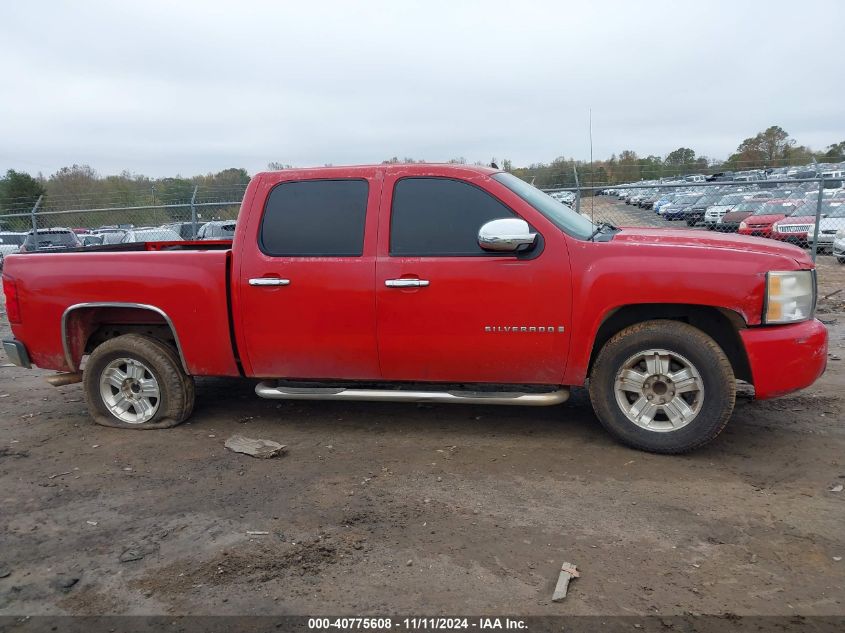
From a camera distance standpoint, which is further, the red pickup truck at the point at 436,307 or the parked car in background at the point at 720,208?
the parked car in background at the point at 720,208

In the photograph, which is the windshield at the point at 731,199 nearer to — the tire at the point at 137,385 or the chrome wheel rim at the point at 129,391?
the tire at the point at 137,385

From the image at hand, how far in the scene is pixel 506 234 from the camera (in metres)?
4.18

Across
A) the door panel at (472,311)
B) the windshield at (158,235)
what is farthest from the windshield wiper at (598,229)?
the windshield at (158,235)

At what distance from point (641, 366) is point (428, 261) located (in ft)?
5.03


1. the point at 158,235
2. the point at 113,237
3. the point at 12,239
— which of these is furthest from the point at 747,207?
the point at 12,239

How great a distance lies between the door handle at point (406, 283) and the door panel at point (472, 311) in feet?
0.05

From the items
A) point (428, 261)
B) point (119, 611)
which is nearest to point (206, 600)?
point (119, 611)

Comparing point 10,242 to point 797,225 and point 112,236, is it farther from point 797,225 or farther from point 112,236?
point 797,225

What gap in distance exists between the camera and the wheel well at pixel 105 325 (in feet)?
17.0

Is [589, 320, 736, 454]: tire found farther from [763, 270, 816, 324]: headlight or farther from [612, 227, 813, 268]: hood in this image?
[612, 227, 813, 268]: hood

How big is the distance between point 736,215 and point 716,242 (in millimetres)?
10426

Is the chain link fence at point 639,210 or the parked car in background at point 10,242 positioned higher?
the chain link fence at point 639,210

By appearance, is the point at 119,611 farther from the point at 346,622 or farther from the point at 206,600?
the point at 346,622

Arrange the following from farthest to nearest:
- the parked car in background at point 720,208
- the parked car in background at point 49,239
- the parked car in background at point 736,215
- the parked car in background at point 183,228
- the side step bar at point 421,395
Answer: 1. the parked car in background at point 49,239
2. the parked car in background at point 720,208
3. the parked car in background at point 736,215
4. the parked car in background at point 183,228
5. the side step bar at point 421,395
